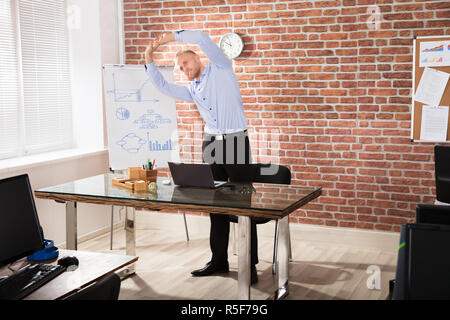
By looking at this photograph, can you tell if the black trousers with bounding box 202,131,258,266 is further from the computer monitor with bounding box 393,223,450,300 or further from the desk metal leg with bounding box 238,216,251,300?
the computer monitor with bounding box 393,223,450,300

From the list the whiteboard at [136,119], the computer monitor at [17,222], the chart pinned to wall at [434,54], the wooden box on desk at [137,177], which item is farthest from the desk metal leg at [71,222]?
the chart pinned to wall at [434,54]

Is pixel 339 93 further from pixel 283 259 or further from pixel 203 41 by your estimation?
pixel 283 259

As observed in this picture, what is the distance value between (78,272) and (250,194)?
1.33 metres

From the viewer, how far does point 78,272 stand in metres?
2.26

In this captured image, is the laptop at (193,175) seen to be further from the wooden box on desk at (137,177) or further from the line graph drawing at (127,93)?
the line graph drawing at (127,93)

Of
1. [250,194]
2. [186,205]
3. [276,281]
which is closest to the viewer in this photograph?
[186,205]

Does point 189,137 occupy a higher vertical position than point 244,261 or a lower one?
higher

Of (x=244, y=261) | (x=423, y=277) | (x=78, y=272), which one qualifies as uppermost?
(x=423, y=277)

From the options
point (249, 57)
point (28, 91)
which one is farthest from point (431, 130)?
point (28, 91)

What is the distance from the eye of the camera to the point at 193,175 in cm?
351

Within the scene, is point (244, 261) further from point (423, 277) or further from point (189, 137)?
point (189, 137)

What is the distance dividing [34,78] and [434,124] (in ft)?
11.3

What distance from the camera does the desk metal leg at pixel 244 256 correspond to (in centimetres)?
311

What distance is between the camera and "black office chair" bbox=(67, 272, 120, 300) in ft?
5.14
